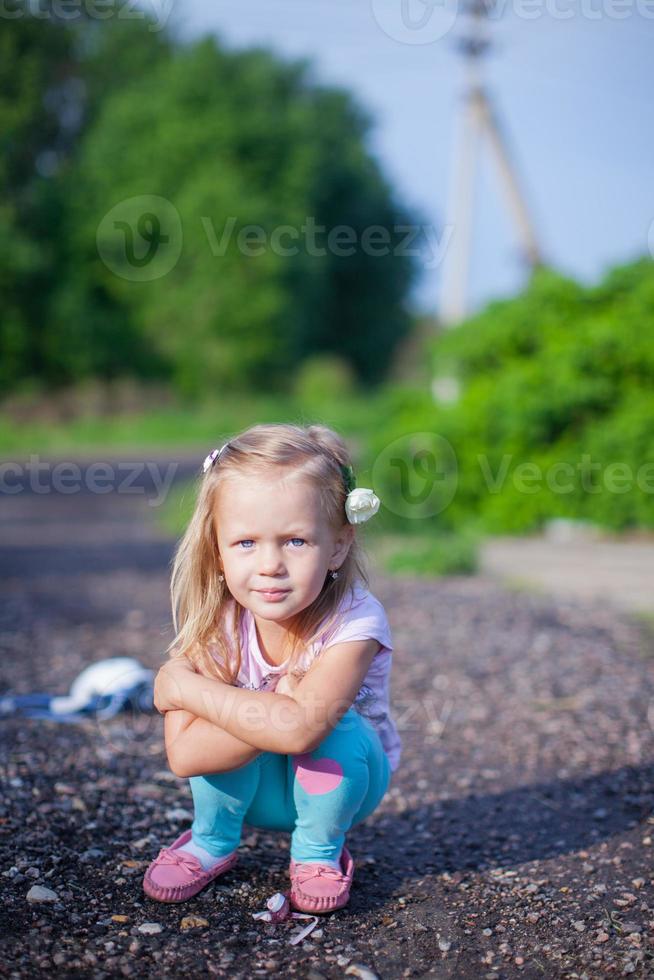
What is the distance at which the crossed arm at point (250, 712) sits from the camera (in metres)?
1.87

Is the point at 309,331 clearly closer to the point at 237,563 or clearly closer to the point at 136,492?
the point at 136,492

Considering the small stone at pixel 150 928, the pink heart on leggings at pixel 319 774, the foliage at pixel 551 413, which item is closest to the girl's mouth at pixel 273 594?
the pink heart on leggings at pixel 319 774

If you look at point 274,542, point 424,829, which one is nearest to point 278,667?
point 274,542

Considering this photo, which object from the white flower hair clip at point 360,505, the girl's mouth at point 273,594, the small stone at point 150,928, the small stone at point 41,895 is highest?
the white flower hair clip at point 360,505

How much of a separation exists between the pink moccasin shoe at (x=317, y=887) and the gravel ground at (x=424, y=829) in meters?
0.05

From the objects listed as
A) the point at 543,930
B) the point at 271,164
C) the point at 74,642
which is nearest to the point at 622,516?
the point at 74,642

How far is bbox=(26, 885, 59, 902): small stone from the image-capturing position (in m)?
→ 2.01

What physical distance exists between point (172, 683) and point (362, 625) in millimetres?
423

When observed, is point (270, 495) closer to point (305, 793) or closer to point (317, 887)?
point (305, 793)

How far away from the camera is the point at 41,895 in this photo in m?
2.02

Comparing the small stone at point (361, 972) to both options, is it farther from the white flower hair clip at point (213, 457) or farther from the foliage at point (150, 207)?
the foliage at point (150, 207)

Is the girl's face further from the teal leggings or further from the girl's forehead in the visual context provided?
the teal leggings

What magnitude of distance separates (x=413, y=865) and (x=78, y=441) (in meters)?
17.4

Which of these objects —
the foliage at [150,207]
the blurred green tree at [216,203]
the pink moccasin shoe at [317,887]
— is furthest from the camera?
the blurred green tree at [216,203]
